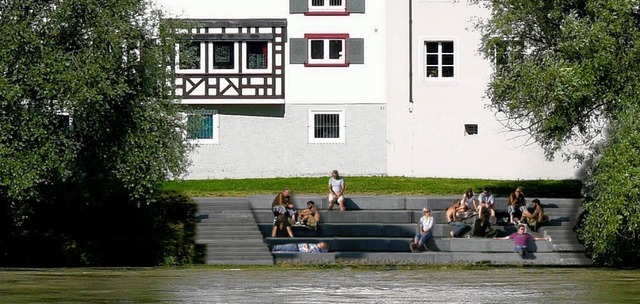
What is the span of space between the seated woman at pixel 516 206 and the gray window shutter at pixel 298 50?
13.6 m

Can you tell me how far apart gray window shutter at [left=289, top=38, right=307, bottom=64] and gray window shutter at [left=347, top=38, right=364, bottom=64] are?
153 cm

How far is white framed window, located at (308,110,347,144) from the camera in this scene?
194 feet

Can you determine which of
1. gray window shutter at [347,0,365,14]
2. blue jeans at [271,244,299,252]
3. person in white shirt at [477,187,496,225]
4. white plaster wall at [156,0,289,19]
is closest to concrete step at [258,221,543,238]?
person in white shirt at [477,187,496,225]

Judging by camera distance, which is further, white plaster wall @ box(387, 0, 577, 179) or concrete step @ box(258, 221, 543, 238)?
white plaster wall @ box(387, 0, 577, 179)

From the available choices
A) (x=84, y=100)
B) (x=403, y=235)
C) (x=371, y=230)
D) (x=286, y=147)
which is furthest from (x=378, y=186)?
(x=84, y=100)

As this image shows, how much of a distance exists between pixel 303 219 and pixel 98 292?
15.7m

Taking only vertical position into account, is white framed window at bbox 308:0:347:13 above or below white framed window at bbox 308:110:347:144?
above

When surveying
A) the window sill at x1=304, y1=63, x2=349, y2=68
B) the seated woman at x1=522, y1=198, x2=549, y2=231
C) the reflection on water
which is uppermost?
the window sill at x1=304, y1=63, x2=349, y2=68

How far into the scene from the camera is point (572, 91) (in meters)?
40.7

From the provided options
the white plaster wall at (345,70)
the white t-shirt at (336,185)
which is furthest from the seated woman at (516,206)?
the white plaster wall at (345,70)

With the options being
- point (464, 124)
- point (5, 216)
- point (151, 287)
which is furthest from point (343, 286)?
point (464, 124)

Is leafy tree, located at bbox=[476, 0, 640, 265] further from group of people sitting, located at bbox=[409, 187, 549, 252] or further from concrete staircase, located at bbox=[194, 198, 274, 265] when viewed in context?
concrete staircase, located at bbox=[194, 198, 274, 265]

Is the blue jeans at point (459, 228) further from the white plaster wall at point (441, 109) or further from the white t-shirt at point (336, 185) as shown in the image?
the white plaster wall at point (441, 109)

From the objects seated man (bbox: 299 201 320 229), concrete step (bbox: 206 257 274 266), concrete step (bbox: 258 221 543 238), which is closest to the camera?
concrete step (bbox: 206 257 274 266)
